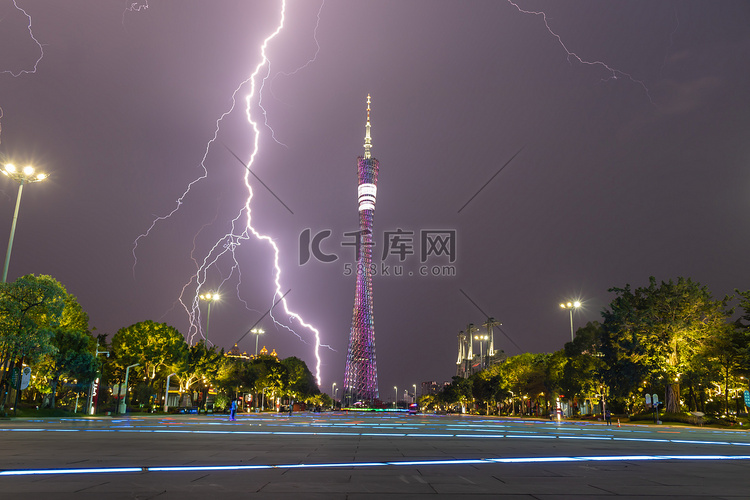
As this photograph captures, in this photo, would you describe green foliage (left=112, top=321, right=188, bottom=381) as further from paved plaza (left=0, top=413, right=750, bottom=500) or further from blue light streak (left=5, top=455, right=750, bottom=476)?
blue light streak (left=5, top=455, right=750, bottom=476)

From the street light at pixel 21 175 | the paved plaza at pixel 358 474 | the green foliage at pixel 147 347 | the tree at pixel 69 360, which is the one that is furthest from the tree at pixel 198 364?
the paved plaza at pixel 358 474

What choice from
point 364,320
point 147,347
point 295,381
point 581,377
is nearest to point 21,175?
point 147,347

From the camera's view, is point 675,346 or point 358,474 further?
point 675,346

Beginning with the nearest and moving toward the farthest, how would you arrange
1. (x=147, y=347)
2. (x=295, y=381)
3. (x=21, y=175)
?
(x=21, y=175) < (x=147, y=347) < (x=295, y=381)

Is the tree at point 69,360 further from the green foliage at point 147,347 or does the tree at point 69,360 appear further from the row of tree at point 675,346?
the row of tree at point 675,346

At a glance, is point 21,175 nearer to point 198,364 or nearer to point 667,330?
point 198,364

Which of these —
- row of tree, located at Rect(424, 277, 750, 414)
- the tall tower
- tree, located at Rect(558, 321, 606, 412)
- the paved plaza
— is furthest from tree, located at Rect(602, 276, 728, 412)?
the tall tower
